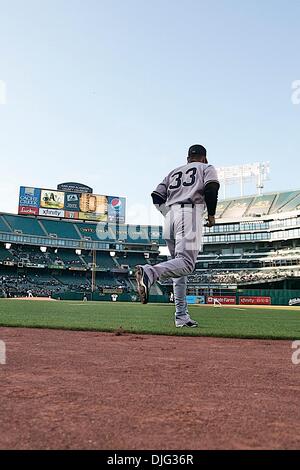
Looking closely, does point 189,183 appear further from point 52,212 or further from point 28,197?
point 52,212

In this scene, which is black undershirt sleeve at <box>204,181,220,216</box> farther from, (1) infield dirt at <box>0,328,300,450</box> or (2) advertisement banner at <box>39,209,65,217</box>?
(2) advertisement banner at <box>39,209,65,217</box>

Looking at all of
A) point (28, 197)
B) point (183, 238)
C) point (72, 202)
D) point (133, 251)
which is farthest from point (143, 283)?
point (133, 251)

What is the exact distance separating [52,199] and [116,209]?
10.4m

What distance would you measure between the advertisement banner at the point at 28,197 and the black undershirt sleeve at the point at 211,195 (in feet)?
185

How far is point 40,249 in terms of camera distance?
59812 millimetres

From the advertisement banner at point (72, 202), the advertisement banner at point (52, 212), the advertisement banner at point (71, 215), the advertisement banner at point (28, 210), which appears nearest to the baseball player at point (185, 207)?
the advertisement banner at point (28, 210)

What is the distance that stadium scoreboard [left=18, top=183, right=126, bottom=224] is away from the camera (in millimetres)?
58312

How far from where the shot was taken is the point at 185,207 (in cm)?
493

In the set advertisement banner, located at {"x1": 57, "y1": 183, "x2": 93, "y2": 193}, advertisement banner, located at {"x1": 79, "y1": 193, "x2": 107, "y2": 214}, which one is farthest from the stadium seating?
advertisement banner, located at {"x1": 57, "y1": 183, "x2": 93, "y2": 193}

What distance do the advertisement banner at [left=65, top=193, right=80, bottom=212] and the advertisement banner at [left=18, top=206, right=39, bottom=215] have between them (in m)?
4.71

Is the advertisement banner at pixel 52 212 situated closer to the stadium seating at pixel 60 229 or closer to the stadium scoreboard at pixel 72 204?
the stadium scoreboard at pixel 72 204

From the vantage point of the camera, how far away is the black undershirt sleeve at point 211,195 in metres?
4.73
